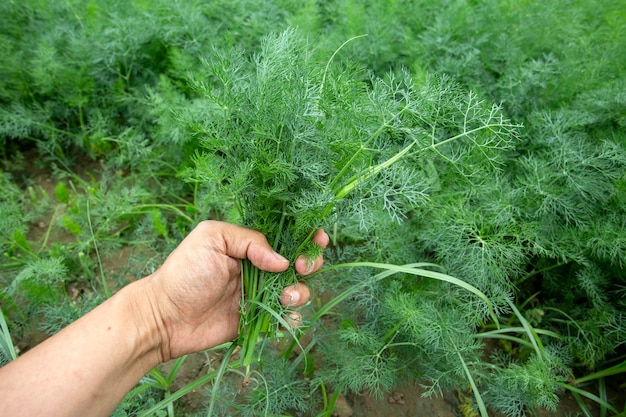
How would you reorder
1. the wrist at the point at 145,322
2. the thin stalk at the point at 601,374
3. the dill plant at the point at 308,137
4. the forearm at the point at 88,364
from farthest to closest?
1. the thin stalk at the point at 601,374
2. the wrist at the point at 145,322
3. the dill plant at the point at 308,137
4. the forearm at the point at 88,364

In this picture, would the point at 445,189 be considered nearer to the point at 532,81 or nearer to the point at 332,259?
the point at 332,259

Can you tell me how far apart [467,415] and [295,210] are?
46.0 inches

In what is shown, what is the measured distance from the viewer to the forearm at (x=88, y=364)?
1.14 metres

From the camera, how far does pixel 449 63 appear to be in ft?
7.16

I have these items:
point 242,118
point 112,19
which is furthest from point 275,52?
point 112,19

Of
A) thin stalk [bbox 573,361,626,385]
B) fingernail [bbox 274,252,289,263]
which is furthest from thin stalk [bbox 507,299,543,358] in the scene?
fingernail [bbox 274,252,289,263]

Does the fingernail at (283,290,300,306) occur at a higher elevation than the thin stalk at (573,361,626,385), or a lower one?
higher

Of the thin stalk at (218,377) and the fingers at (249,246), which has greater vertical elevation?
the fingers at (249,246)

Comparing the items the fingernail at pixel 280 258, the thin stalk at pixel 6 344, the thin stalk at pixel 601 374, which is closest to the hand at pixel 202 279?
the fingernail at pixel 280 258

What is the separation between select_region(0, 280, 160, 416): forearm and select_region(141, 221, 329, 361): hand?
0.06 metres

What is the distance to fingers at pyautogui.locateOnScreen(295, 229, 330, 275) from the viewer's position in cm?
141

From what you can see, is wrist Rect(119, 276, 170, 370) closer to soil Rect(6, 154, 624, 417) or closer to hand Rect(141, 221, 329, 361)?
hand Rect(141, 221, 329, 361)

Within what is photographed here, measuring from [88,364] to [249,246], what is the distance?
22.2 inches

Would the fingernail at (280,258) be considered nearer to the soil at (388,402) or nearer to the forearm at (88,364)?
the forearm at (88,364)
